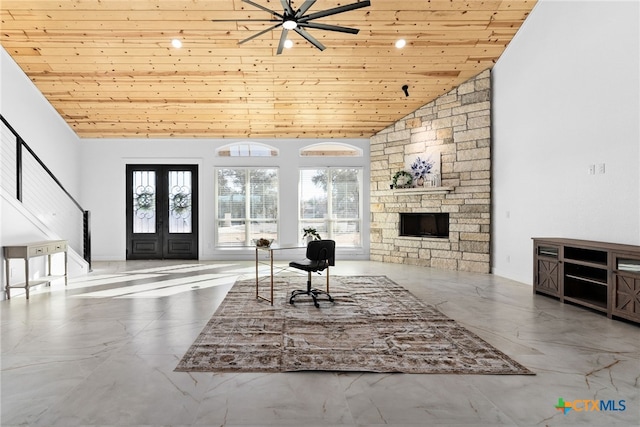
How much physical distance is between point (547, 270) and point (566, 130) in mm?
1959

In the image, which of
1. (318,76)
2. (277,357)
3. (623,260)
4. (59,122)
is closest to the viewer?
(277,357)

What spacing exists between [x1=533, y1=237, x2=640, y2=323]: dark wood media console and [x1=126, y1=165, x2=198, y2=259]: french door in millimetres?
7250

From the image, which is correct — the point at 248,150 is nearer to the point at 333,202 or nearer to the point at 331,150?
the point at 331,150

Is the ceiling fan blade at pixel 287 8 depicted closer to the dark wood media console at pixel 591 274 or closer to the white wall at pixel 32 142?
the dark wood media console at pixel 591 274

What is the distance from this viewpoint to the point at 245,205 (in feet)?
29.9

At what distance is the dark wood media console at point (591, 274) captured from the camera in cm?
382

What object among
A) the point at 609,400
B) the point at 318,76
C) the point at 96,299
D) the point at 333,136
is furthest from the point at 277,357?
the point at 333,136

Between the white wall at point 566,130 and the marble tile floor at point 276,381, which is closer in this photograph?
the marble tile floor at point 276,381

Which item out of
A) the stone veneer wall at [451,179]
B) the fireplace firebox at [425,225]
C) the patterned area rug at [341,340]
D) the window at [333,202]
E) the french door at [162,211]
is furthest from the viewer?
the window at [333,202]

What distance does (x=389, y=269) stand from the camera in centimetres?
749

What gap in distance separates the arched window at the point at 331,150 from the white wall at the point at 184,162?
0.38 feet

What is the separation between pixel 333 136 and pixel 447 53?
10.9 feet

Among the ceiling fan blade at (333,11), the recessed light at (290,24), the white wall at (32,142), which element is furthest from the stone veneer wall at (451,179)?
the white wall at (32,142)

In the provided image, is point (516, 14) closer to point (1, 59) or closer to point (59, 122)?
point (1, 59)
